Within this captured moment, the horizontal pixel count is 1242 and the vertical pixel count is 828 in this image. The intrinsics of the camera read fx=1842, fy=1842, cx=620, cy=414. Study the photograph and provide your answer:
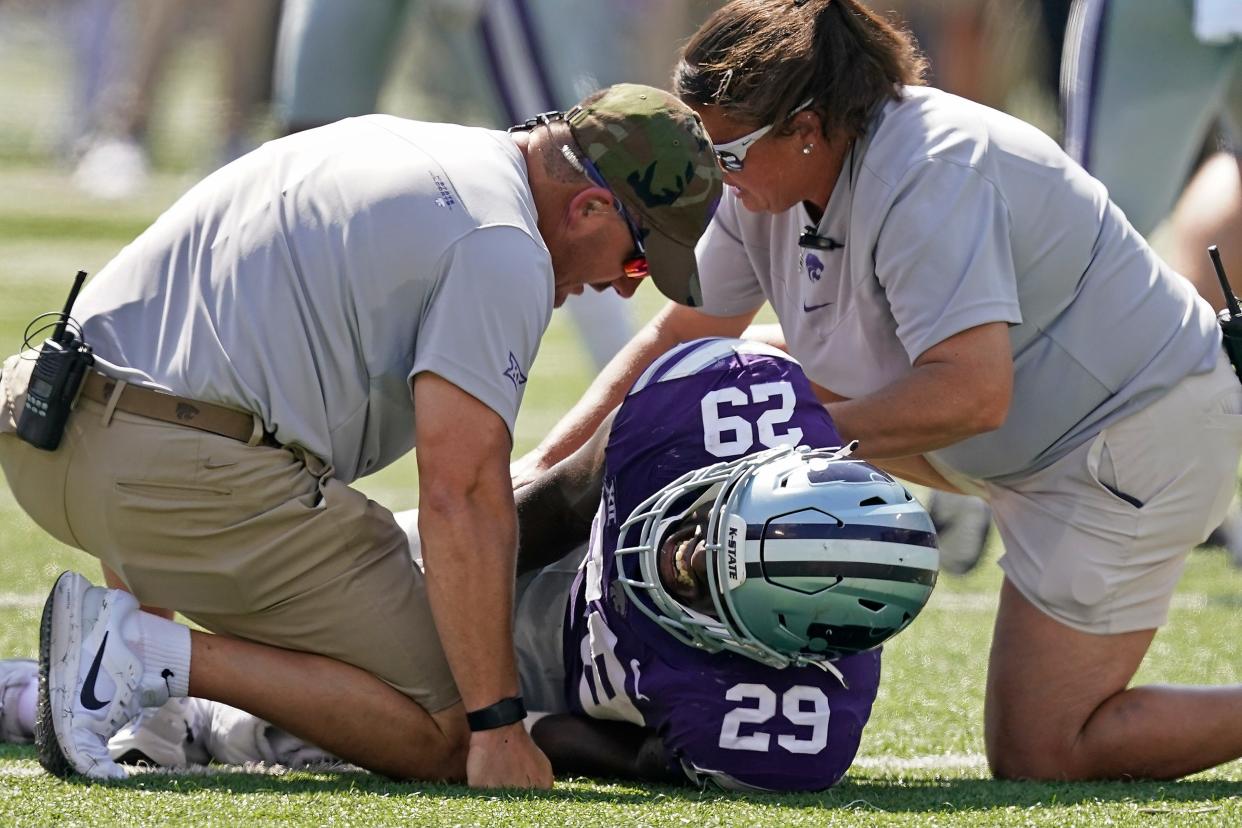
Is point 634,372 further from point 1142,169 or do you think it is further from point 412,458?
point 412,458

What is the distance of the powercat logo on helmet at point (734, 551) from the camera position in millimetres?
2701

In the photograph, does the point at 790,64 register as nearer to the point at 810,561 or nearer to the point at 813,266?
the point at 813,266

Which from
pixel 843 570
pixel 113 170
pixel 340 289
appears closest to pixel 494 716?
pixel 843 570

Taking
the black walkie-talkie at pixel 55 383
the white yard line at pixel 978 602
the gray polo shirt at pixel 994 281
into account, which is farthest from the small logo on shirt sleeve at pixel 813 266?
the white yard line at pixel 978 602

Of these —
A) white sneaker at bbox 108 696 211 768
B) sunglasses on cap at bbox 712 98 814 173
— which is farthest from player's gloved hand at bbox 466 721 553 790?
sunglasses on cap at bbox 712 98 814 173

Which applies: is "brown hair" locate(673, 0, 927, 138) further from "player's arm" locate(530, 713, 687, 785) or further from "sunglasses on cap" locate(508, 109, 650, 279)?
"player's arm" locate(530, 713, 687, 785)

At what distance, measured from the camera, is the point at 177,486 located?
3014mm

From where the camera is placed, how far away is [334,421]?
121 inches

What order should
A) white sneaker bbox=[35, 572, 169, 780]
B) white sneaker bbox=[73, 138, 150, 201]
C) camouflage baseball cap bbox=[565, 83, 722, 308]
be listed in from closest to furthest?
1. white sneaker bbox=[35, 572, 169, 780]
2. camouflage baseball cap bbox=[565, 83, 722, 308]
3. white sneaker bbox=[73, 138, 150, 201]

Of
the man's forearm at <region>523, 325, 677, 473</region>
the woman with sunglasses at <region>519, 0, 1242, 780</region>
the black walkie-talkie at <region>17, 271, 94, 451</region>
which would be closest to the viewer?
the black walkie-talkie at <region>17, 271, 94, 451</region>

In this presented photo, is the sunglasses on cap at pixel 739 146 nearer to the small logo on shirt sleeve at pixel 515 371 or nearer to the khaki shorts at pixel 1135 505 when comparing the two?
the small logo on shirt sleeve at pixel 515 371

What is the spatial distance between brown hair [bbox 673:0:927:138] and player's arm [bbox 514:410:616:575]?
0.61 meters

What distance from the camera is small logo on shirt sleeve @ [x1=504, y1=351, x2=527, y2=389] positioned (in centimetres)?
290

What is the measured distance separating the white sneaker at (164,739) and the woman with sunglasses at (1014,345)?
1.24m
